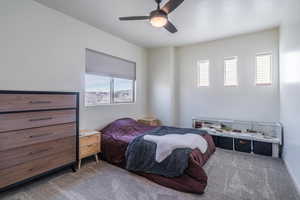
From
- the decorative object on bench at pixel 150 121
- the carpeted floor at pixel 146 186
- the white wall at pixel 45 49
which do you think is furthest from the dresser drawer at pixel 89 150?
the decorative object on bench at pixel 150 121

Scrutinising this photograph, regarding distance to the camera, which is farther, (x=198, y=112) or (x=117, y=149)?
(x=198, y=112)

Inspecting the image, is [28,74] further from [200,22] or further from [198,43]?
[198,43]

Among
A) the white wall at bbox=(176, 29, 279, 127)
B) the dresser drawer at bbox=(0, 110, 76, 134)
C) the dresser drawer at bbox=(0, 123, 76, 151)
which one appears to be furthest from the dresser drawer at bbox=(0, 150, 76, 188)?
the white wall at bbox=(176, 29, 279, 127)

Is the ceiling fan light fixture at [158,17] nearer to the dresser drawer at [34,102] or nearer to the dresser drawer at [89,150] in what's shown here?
the dresser drawer at [34,102]

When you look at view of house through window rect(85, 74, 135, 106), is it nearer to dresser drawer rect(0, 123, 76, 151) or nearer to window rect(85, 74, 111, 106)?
window rect(85, 74, 111, 106)

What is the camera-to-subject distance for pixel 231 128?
12.7ft

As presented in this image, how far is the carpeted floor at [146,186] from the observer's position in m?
1.93

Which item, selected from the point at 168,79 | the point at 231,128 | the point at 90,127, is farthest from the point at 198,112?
the point at 90,127

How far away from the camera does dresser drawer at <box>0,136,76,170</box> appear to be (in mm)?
1838

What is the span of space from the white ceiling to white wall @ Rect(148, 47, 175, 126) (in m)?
0.91

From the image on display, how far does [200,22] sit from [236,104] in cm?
221

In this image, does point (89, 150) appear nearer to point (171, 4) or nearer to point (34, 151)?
point (34, 151)

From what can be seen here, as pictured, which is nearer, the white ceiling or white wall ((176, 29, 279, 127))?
the white ceiling

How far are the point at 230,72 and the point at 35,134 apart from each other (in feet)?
14.2
